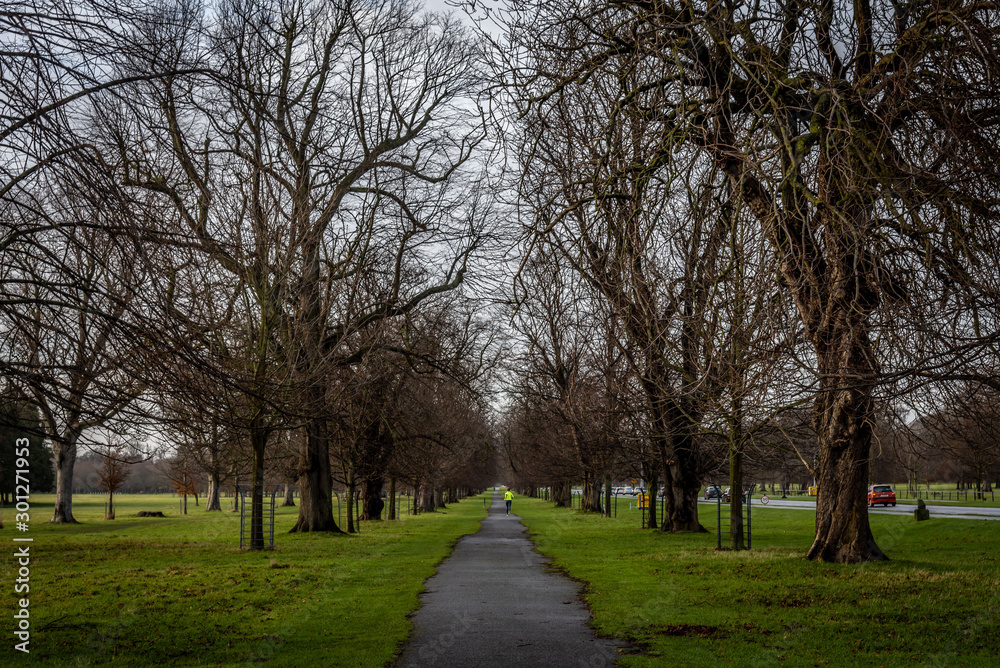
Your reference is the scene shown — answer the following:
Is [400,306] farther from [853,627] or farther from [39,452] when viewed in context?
[39,452]

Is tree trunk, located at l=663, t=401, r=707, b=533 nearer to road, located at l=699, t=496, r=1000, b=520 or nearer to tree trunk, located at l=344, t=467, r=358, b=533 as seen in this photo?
road, located at l=699, t=496, r=1000, b=520

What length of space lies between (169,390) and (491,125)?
5037 millimetres

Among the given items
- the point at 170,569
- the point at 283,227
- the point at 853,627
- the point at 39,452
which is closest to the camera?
the point at 853,627

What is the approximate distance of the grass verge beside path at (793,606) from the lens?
27.5ft

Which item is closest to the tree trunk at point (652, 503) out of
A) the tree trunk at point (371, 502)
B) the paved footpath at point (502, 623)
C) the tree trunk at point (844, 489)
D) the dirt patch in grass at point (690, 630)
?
the tree trunk at point (371, 502)

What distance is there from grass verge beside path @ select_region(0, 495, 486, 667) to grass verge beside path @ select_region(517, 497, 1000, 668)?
301 cm

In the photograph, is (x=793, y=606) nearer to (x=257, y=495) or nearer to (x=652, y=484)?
(x=257, y=495)

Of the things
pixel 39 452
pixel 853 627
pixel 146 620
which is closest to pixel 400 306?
pixel 146 620

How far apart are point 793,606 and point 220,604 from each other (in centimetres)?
802

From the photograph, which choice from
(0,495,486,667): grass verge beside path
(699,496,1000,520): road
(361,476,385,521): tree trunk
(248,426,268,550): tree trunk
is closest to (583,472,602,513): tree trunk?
(699,496,1000,520): road

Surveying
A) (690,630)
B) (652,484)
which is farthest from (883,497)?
(690,630)

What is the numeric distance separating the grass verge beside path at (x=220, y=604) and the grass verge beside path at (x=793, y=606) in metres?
3.01

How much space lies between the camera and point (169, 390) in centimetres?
670

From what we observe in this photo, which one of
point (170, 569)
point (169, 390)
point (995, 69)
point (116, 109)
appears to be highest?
point (995, 69)
